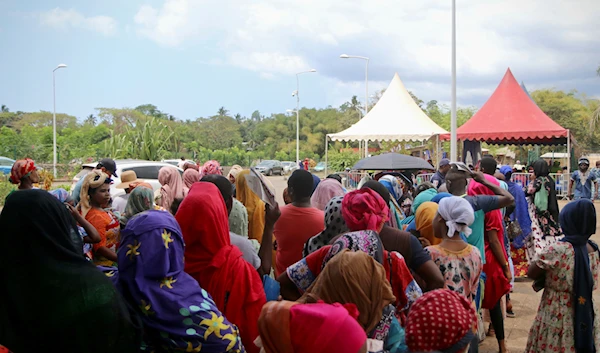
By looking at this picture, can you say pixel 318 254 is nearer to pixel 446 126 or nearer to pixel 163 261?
pixel 163 261

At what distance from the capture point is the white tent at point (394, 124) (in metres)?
18.6

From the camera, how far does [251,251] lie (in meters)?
4.03

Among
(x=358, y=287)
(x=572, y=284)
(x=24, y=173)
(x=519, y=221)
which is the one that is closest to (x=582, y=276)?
(x=572, y=284)

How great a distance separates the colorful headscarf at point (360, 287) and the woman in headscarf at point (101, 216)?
90.4 inches

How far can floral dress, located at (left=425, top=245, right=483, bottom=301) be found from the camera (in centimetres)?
413

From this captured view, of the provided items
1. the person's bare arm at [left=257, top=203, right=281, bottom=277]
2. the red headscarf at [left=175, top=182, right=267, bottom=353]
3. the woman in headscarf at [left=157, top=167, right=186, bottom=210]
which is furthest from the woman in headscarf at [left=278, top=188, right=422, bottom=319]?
the woman in headscarf at [left=157, top=167, right=186, bottom=210]

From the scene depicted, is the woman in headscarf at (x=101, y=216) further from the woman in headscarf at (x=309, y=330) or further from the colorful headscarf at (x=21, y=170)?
the woman in headscarf at (x=309, y=330)

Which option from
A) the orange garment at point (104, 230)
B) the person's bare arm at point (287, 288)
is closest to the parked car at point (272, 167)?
the orange garment at point (104, 230)

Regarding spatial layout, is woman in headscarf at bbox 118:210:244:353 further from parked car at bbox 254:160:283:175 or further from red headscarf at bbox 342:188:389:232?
parked car at bbox 254:160:283:175

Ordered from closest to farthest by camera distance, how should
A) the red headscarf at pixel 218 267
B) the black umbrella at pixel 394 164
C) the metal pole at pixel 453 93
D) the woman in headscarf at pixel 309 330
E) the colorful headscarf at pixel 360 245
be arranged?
the woman in headscarf at pixel 309 330 < the colorful headscarf at pixel 360 245 < the red headscarf at pixel 218 267 < the black umbrella at pixel 394 164 < the metal pole at pixel 453 93

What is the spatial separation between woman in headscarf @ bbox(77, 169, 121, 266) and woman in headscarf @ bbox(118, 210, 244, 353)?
5.46 feet

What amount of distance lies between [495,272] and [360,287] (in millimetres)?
3051

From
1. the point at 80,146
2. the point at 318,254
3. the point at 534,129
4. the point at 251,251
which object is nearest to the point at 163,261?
the point at 318,254

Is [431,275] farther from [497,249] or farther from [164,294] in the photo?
[497,249]
